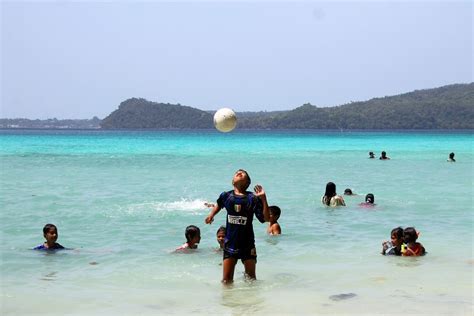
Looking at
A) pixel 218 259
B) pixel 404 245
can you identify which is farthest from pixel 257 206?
pixel 404 245

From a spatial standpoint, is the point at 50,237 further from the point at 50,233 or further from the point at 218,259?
the point at 218,259

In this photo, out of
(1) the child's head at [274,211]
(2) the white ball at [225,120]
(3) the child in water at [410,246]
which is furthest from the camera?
(1) the child's head at [274,211]

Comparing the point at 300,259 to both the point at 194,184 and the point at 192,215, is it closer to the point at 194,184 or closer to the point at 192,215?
the point at 192,215

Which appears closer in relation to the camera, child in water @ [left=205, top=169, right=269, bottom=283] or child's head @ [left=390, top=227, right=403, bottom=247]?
child in water @ [left=205, top=169, right=269, bottom=283]

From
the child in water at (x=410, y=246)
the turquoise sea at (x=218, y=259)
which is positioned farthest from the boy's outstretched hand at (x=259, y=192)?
the child in water at (x=410, y=246)

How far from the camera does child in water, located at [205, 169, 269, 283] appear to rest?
907 cm

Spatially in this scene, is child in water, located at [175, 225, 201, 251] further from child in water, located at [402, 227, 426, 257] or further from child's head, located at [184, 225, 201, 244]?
child in water, located at [402, 227, 426, 257]

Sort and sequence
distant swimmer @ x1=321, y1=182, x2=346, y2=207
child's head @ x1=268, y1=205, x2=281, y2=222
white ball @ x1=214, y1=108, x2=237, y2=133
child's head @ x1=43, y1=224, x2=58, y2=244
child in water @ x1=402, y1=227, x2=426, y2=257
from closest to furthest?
1. child in water @ x1=402, y1=227, x2=426, y2=257
2. white ball @ x1=214, y1=108, x2=237, y2=133
3. child's head @ x1=43, y1=224, x2=58, y2=244
4. child's head @ x1=268, y1=205, x2=281, y2=222
5. distant swimmer @ x1=321, y1=182, x2=346, y2=207

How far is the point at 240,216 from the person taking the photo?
9094mm

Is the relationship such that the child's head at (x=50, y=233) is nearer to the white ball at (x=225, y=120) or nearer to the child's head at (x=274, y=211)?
the white ball at (x=225, y=120)

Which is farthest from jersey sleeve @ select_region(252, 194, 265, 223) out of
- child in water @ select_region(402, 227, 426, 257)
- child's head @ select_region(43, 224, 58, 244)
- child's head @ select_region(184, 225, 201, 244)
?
child's head @ select_region(43, 224, 58, 244)

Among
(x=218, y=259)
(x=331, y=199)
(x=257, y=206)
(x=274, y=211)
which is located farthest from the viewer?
(x=331, y=199)

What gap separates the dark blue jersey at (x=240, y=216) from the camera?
907 centimetres

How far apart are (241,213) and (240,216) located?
0.04 meters
